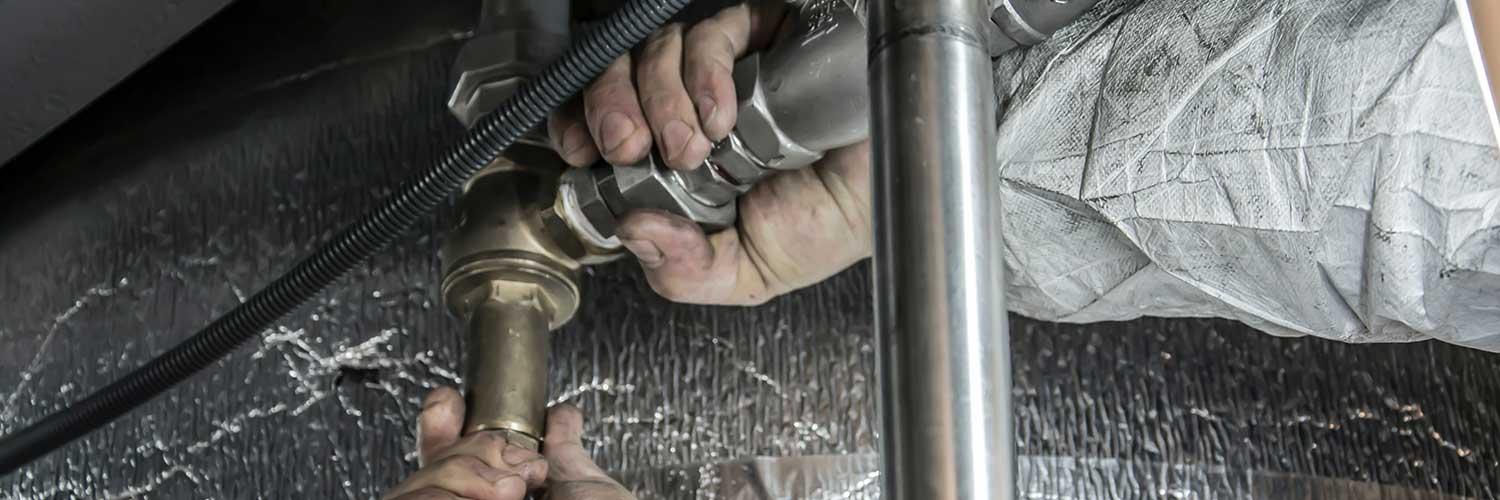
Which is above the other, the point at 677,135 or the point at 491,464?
the point at 677,135

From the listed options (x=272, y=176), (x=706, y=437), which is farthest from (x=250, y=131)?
(x=706, y=437)

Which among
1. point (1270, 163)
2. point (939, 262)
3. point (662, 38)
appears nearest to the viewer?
point (939, 262)

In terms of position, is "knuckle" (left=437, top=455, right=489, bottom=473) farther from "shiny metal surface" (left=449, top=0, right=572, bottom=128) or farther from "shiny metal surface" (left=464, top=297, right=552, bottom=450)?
"shiny metal surface" (left=449, top=0, right=572, bottom=128)

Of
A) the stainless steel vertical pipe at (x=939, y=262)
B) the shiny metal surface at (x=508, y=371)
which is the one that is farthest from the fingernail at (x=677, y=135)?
the stainless steel vertical pipe at (x=939, y=262)

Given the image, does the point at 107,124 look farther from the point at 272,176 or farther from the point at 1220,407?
the point at 1220,407

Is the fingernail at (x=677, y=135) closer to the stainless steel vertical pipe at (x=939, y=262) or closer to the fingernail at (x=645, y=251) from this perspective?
the fingernail at (x=645, y=251)

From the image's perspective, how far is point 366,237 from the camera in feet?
→ 1.77

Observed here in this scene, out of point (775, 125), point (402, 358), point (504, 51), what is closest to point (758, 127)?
point (775, 125)

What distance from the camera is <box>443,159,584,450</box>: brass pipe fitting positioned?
0.55 m

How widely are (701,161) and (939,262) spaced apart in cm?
26

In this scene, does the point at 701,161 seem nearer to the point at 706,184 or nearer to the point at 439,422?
the point at 706,184

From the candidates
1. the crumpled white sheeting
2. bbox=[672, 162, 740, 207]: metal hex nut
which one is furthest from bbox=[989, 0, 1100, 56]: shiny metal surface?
bbox=[672, 162, 740, 207]: metal hex nut

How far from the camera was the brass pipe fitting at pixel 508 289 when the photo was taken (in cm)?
55

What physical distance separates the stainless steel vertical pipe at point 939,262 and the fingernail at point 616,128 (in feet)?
0.76
